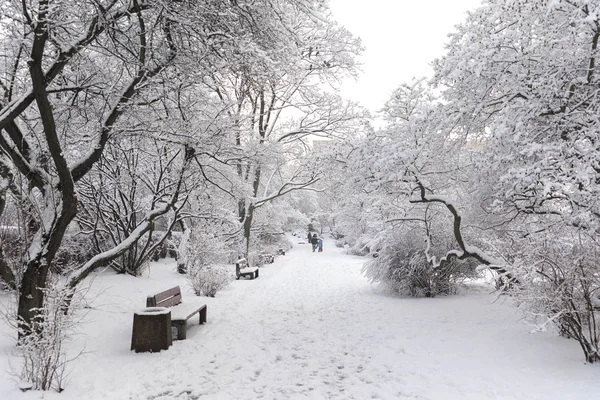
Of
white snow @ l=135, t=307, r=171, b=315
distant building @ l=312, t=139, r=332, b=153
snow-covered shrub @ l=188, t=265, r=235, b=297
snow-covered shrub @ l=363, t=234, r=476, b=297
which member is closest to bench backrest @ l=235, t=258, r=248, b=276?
snow-covered shrub @ l=188, t=265, r=235, b=297

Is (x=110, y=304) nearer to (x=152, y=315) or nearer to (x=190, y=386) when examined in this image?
(x=152, y=315)

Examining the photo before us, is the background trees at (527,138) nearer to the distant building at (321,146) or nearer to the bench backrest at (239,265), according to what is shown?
the distant building at (321,146)

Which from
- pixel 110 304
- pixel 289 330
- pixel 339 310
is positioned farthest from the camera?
pixel 339 310

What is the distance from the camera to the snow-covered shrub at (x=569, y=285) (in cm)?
438

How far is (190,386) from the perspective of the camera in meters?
4.39

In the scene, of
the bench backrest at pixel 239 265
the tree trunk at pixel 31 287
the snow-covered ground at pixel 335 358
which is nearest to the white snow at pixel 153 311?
the snow-covered ground at pixel 335 358

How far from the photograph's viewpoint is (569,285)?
4.41 m

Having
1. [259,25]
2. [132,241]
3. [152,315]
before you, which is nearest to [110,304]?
[132,241]

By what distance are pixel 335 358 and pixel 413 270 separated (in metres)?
4.71

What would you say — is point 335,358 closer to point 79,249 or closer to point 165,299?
point 165,299

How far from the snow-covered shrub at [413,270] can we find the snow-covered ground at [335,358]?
0.92 metres

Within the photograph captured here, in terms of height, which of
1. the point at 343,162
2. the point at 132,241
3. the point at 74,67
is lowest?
the point at 132,241

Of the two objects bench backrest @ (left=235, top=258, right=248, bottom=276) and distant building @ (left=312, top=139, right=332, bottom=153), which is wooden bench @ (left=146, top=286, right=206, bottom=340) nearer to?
distant building @ (left=312, top=139, right=332, bottom=153)

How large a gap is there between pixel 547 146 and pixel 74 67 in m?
6.74
